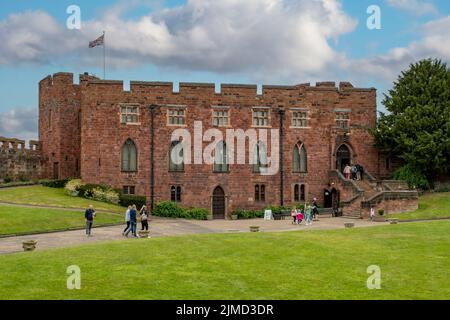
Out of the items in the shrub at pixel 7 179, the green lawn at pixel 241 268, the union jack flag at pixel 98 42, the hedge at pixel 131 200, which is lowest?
the green lawn at pixel 241 268

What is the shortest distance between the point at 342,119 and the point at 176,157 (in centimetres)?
1540

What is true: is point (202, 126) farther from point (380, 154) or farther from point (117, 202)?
point (380, 154)

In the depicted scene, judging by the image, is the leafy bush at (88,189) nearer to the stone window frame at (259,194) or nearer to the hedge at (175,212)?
the hedge at (175,212)

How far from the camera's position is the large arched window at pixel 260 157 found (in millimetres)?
47562

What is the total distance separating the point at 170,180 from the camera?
4609 centimetres

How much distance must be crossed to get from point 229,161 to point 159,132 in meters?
6.44

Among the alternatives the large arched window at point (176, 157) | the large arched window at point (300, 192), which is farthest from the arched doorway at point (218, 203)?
the large arched window at point (300, 192)

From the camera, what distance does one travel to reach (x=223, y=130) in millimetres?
46812

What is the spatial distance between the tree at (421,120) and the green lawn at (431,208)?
8.61 feet

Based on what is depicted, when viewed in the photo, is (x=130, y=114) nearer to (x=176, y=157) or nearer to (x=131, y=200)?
(x=176, y=157)

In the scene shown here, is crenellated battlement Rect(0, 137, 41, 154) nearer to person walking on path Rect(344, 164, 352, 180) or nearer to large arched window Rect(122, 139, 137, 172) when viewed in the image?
large arched window Rect(122, 139, 137, 172)

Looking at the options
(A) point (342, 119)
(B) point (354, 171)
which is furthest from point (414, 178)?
(A) point (342, 119)

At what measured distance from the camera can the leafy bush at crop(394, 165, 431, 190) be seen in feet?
154

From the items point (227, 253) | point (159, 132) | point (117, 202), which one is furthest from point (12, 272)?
point (159, 132)
